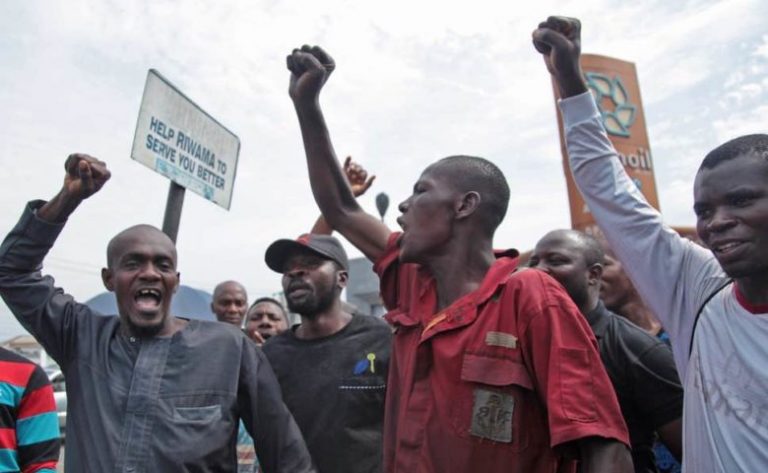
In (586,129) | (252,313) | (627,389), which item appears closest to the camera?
(586,129)

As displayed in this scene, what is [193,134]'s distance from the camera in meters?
3.93

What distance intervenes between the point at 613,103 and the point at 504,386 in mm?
11519

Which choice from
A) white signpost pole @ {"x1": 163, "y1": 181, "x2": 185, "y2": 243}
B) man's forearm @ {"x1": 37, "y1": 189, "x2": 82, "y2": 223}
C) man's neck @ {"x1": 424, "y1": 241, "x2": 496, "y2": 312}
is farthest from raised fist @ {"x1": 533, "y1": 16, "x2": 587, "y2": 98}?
white signpost pole @ {"x1": 163, "y1": 181, "x2": 185, "y2": 243}

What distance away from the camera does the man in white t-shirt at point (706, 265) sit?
1.66 m

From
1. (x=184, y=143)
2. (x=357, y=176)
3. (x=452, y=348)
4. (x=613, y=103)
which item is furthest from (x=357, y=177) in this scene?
(x=613, y=103)

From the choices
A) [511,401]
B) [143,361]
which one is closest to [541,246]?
[511,401]

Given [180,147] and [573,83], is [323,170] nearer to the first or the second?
[573,83]

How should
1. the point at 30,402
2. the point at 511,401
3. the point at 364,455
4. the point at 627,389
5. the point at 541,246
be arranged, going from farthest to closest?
the point at 541,246, the point at 364,455, the point at 627,389, the point at 30,402, the point at 511,401

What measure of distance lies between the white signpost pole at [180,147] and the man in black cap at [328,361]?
0.66 metres

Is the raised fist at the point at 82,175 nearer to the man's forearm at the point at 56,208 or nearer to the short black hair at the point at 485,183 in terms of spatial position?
the man's forearm at the point at 56,208

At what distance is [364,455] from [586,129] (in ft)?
5.74

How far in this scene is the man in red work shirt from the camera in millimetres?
1794

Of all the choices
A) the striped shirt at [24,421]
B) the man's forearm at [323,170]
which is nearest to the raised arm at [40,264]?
the striped shirt at [24,421]

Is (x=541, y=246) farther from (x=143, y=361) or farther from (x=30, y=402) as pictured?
(x=30, y=402)
